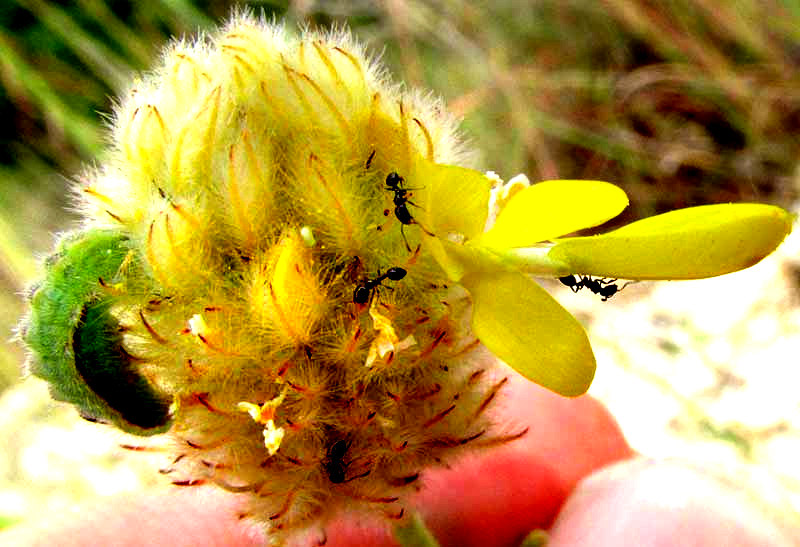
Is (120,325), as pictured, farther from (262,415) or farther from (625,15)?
(625,15)

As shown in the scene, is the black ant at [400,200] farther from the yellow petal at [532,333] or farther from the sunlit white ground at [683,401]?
the sunlit white ground at [683,401]

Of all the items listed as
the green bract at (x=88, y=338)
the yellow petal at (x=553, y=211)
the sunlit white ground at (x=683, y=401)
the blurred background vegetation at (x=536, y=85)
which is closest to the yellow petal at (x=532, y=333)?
the yellow petal at (x=553, y=211)

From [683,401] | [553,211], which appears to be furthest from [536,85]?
[553,211]

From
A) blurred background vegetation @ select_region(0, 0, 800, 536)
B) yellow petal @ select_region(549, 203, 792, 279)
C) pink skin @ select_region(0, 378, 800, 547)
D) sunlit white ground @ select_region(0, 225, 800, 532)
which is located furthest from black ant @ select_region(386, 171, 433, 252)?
blurred background vegetation @ select_region(0, 0, 800, 536)

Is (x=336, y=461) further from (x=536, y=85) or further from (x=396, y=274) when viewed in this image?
(x=536, y=85)

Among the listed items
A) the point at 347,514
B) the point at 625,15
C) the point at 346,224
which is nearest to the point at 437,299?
the point at 346,224

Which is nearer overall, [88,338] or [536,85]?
[88,338]
